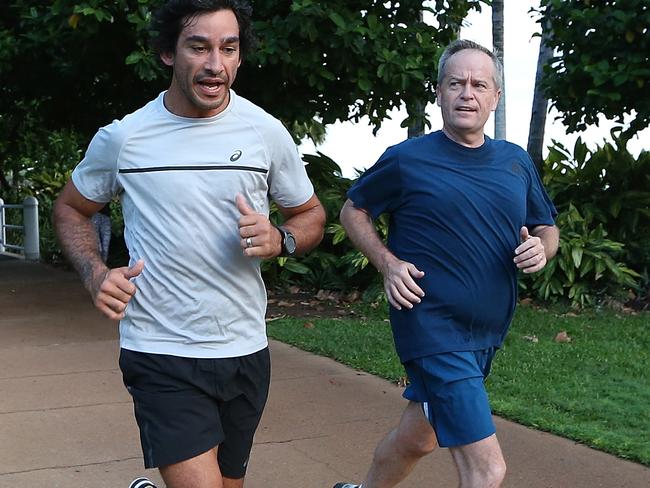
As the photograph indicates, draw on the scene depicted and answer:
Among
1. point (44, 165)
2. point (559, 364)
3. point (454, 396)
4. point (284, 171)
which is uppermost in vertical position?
point (284, 171)

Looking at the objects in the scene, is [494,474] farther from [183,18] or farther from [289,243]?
[183,18]

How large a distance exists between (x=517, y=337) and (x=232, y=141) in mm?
5856

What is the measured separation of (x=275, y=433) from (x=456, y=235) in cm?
263

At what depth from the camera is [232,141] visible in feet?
10.9

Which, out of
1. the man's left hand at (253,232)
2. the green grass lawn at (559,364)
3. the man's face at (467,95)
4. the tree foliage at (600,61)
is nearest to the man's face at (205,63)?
the man's left hand at (253,232)

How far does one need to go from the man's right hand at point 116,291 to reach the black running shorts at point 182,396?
255 millimetres

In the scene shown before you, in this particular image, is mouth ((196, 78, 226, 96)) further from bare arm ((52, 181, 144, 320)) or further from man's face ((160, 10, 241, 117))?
bare arm ((52, 181, 144, 320))

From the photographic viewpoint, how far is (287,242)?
335cm

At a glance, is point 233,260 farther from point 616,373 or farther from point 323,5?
point 323,5

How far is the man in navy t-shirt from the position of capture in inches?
138

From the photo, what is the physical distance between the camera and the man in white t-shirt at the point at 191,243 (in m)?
3.24

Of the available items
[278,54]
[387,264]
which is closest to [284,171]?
[387,264]

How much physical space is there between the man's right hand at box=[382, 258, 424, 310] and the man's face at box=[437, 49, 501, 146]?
53 centimetres

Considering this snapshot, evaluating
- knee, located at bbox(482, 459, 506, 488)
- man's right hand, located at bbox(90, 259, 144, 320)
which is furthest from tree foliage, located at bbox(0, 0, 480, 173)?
knee, located at bbox(482, 459, 506, 488)
